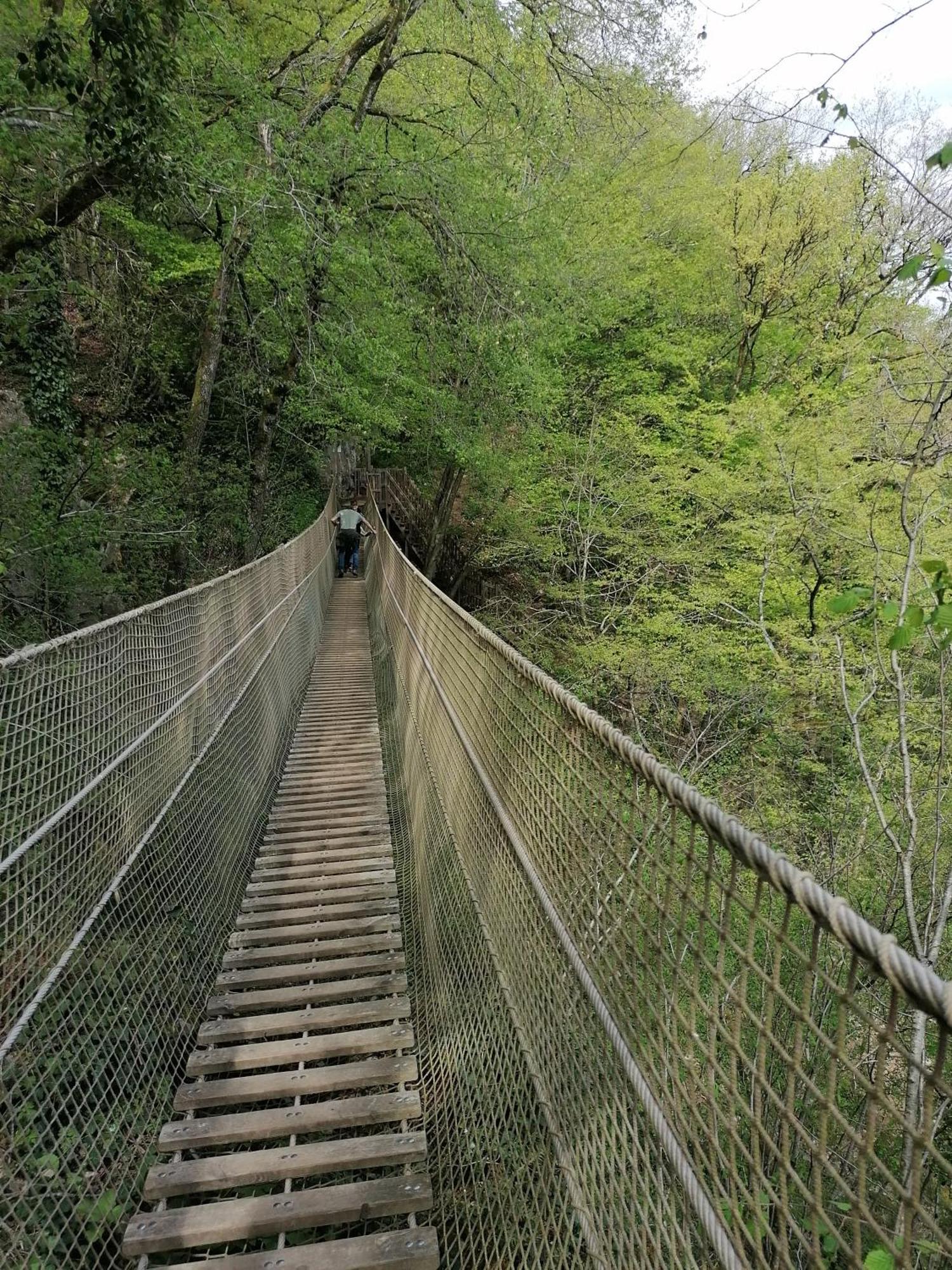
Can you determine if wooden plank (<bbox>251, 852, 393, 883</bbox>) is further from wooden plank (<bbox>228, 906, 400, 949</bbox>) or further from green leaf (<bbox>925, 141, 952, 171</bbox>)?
green leaf (<bbox>925, 141, 952, 171</bbox>)

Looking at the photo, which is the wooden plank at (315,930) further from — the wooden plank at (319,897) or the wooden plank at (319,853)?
the wooden plank at (319,853)

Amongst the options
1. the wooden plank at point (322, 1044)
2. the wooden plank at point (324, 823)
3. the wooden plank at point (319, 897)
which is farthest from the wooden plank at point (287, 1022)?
the wooden plank at point (324, 823)

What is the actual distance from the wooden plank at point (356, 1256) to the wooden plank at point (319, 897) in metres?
1.70

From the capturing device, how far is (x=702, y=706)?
24.9 ft

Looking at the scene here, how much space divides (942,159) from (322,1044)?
11.2 feet

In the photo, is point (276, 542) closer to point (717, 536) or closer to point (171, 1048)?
point (717, 536)

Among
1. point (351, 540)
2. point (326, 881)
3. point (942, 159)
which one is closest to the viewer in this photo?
point (942, 159)

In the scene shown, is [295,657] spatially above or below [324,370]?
below

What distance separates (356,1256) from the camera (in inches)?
78.7

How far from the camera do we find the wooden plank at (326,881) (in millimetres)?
3812

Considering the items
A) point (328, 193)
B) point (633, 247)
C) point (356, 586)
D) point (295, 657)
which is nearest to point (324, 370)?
point (328, 193)

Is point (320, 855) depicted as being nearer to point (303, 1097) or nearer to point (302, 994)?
point (302, 994)

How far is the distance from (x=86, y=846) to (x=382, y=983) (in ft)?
5.07

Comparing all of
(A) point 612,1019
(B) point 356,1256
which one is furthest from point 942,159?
(B) point 356,1256
